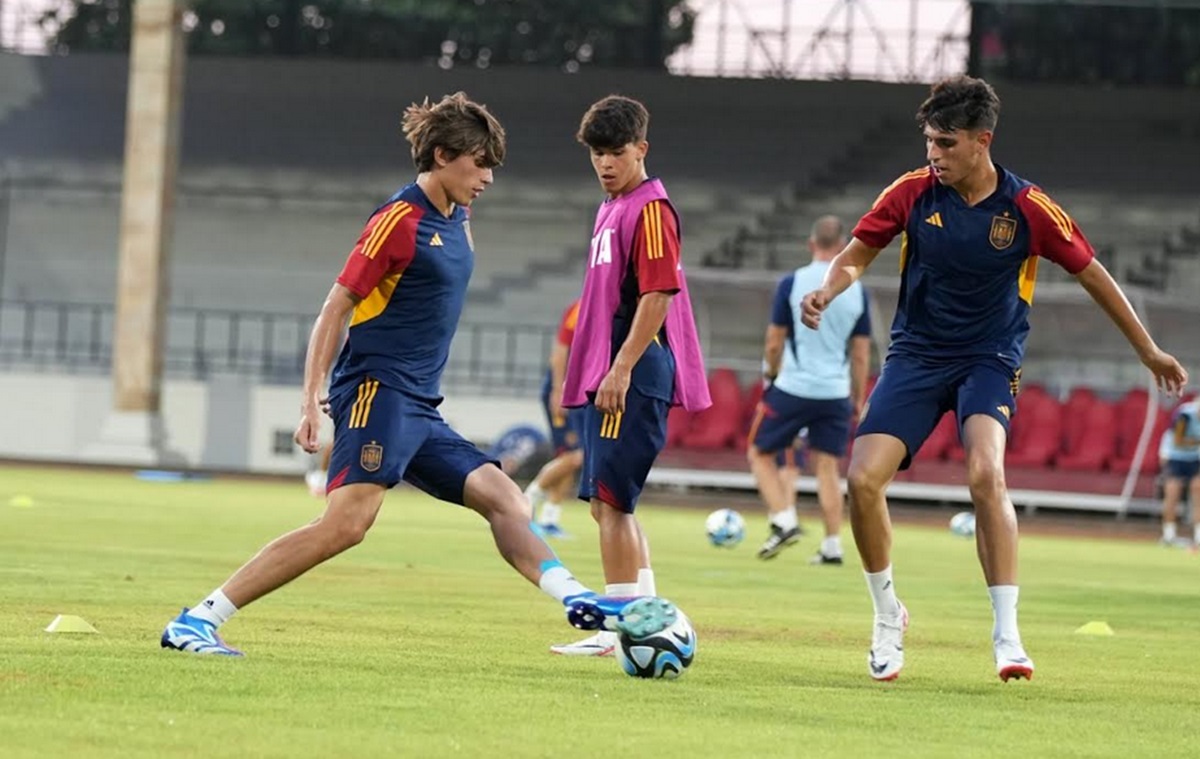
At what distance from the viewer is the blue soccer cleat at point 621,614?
7844 mm

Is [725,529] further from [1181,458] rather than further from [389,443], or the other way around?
[389,443]

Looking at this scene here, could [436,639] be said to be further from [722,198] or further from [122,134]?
[122,134]

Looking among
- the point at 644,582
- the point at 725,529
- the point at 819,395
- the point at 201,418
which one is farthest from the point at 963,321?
the point at 201,418

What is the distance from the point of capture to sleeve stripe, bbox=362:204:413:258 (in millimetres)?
8047

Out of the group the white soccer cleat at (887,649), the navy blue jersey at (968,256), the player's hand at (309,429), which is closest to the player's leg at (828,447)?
the navy blue jersey at (968,256)

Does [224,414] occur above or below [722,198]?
below

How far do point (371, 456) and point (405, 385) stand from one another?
0.97 ft

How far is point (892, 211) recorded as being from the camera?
8680 mm

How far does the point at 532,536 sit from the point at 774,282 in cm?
2155

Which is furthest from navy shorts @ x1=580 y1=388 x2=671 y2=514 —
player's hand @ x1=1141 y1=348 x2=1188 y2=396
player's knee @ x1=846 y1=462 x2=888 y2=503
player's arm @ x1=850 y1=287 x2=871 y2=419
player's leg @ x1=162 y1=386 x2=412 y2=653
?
player's arm @ x1=850 y1=287 x2=871 y2=419

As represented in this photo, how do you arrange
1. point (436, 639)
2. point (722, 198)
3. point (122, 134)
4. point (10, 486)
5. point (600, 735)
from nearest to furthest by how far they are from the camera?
point (600, 735) → point (436, 639) → point (10, 486) → point (722, 198) → point (122, 134)

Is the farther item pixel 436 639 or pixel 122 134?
pixel 122 134

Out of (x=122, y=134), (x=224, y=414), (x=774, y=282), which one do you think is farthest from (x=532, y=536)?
(x=122, y=134)

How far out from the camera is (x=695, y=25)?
44.7 metres
